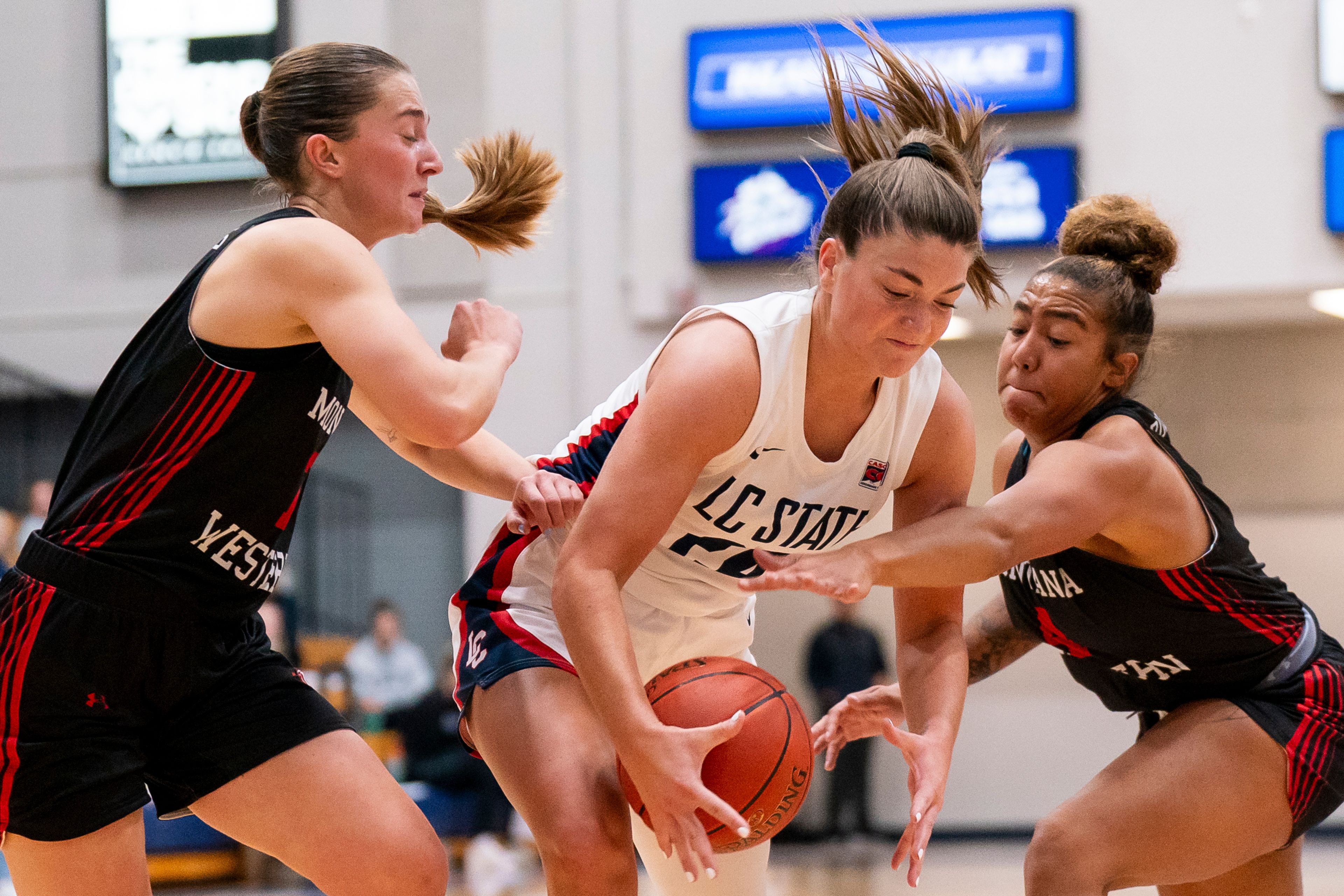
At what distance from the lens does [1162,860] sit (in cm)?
251

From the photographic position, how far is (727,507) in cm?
240

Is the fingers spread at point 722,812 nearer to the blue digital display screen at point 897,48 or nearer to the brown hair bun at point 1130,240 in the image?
the brown hair bun at point 1130,240

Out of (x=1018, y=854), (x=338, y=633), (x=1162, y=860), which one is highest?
(x=1162, y=860)

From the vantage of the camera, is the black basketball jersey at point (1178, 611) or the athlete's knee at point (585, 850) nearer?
the athlete's knee at point (585, 850)

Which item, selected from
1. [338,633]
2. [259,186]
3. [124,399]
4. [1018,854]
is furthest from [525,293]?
[124,399]

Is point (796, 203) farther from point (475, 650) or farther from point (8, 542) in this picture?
point (475, 650)

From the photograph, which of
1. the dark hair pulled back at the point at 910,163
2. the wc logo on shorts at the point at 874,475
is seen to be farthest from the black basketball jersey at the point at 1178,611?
the dark hair pulled back at the point at 910,163

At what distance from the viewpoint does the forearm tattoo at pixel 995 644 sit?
9.96 feet

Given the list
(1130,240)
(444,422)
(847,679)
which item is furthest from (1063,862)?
(847,679)

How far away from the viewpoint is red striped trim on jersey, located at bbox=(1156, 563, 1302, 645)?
2586mm

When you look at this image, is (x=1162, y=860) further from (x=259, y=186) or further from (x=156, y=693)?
(x=259, y=186)

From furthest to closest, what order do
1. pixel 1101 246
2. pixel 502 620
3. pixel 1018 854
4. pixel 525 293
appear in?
pixel 525 293, pixel 1018 854, pixel 1101 246, pixel 502 620

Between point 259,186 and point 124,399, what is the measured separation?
0.65 metres

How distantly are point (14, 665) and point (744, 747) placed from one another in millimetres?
1233
